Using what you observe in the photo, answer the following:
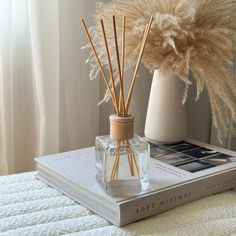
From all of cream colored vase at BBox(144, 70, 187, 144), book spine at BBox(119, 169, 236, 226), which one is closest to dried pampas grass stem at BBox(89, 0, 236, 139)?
cream colored vase at BBox(144, 70, 187, 144)

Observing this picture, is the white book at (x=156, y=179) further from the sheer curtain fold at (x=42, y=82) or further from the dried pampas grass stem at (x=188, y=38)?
the sheer curtain fold at (x=42, y=82)

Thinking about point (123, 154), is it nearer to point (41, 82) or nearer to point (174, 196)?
point (174, 196)

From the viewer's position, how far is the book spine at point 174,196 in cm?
64

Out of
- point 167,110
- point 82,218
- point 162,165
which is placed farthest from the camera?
point 167,110

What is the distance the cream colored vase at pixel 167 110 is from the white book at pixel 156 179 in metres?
0.05

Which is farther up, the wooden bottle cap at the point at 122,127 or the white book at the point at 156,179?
the wooden bottle cap at the point at 122,127

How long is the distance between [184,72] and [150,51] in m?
0.08

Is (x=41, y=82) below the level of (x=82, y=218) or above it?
above

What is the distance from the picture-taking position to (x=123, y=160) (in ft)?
2.27

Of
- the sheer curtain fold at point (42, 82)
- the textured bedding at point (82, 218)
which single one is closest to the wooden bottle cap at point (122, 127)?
the textured bedding at point (82, 218)

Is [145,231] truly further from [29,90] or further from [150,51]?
[29,90]

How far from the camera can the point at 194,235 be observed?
62cm

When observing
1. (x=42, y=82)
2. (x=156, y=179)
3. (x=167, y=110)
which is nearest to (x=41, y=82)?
(x=42, y=82)

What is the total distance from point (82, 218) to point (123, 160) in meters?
0.11
